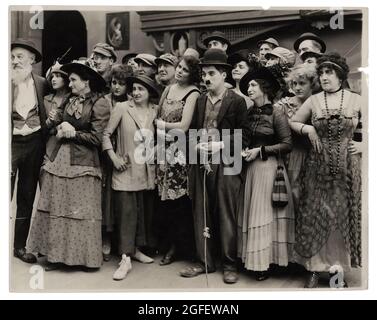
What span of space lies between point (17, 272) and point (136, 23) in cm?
236

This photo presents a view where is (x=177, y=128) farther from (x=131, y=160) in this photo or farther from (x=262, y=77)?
(x=262, y=77)

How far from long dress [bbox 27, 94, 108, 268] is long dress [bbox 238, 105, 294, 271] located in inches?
49.3

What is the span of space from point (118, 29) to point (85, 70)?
45 cm

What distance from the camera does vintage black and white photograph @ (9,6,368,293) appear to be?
15.3ft

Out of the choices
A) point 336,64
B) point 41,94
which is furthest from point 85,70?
point 336,64

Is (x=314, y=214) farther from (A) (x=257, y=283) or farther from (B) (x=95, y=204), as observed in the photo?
(B) (x=95, y=204)

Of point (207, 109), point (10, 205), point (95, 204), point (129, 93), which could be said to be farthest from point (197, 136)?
point (10, 205)

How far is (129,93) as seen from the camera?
4777 millimetres

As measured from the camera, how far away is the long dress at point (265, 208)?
15.2 feet

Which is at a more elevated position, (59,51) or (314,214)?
(59,51)

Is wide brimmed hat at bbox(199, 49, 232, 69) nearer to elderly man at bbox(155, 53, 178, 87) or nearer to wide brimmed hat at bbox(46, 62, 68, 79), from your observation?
elderly man at bbox(155, 53, 178, 87)

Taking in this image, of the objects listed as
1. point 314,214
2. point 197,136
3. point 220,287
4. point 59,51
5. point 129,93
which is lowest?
point 220,287

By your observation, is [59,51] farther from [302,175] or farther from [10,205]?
[302,175]

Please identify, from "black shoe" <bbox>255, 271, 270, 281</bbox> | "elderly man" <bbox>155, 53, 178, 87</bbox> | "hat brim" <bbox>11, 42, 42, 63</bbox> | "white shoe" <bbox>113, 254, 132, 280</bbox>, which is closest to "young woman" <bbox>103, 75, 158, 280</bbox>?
"white shoe" <bbox>113, 254, 132, 280</bbox>
